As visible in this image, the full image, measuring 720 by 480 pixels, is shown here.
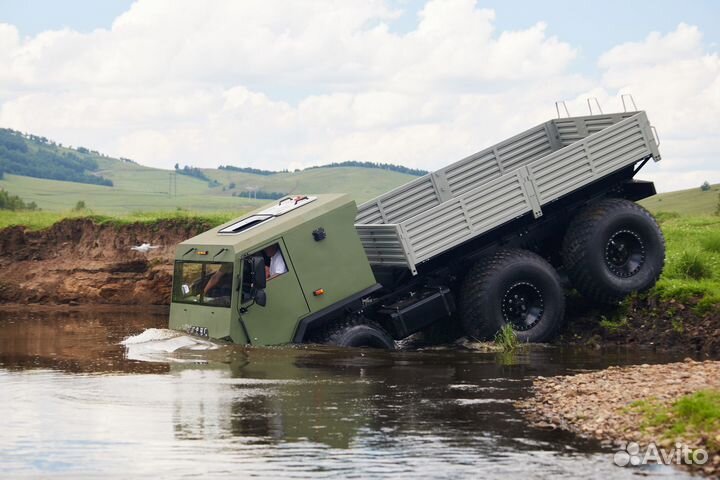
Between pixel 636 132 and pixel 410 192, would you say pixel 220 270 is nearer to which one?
pixel 410 192

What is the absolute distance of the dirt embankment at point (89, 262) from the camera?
25.0 m

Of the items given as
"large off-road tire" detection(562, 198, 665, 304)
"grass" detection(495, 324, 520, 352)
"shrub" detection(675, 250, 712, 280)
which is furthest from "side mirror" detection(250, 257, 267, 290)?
"shrub" detection(675, 250, 712, 280)

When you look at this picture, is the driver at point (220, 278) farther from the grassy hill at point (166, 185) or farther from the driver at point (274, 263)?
the grassy hill at point (166, 185)

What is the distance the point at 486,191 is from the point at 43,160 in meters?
129

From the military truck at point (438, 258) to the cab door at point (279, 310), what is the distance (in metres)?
0.01

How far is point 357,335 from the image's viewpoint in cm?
1540

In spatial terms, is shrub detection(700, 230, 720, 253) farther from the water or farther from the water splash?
the water splash

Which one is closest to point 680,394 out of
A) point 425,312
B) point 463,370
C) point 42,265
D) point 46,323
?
point 463,370

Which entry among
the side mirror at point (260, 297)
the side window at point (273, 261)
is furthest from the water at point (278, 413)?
the side window at point (273, 261)

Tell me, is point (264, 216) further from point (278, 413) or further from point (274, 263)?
point (278, 413)

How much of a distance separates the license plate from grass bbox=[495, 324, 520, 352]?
4.13m

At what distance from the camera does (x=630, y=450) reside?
8992 millimetres

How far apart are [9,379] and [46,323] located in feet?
26.2

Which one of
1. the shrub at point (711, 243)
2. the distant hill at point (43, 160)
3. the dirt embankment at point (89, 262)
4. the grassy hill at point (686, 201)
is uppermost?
the distant hill at point (43, 160)
